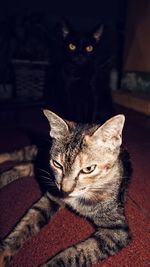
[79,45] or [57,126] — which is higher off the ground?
[79,45]

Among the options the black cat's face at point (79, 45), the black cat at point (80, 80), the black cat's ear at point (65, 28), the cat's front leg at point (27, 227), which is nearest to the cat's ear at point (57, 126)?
the cat's front leg at point (27, 227)

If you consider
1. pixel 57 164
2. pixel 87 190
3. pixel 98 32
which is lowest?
pixel 87 190

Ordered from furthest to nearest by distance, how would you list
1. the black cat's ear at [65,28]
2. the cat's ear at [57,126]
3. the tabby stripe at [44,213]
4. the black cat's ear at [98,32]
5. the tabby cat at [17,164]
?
the black cat's ear at [98,32] → the black cat's ear at [65,28] → the tabby cat at [17,164] → the tabby stripe at [44,213] → the cat's ear at [57,126]

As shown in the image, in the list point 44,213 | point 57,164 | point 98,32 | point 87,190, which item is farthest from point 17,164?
point 98,32

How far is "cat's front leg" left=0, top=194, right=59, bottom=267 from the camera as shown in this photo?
5.04 ft

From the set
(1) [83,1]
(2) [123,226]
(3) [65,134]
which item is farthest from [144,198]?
(1) [83,1]

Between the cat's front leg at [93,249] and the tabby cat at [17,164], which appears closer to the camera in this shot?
the cat's front leg at [93,249]

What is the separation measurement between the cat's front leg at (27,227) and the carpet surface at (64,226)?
0.04 meters

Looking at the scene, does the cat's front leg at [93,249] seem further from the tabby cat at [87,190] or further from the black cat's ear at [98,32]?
the black cat's ear at [98,32]

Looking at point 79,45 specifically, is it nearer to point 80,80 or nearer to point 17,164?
point 80,80

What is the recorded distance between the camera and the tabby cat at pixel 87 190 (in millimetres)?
1552

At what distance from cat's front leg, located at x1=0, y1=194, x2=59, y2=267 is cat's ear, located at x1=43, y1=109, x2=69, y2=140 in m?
0.46

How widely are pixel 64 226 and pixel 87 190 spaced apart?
33 cm

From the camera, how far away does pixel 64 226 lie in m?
1.84
